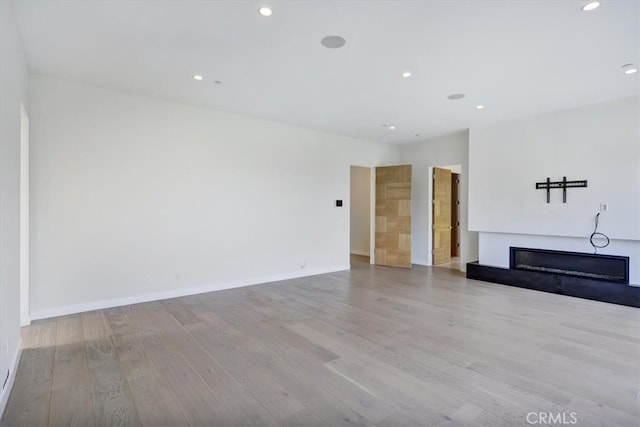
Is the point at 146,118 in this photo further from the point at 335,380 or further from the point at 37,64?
the point at 335,380

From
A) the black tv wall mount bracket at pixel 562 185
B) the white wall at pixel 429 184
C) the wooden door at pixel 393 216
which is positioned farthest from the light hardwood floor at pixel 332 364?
the wooden door at pixel 393 216

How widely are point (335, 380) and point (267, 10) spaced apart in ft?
9.59

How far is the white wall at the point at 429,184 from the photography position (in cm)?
688

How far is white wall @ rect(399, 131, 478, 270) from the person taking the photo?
688cm

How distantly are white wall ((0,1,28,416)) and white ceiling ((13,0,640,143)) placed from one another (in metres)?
0.46

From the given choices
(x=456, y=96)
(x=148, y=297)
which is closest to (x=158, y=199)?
(x=148, y=297)

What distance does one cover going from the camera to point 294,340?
325 centimetres

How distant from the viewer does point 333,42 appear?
122 inches

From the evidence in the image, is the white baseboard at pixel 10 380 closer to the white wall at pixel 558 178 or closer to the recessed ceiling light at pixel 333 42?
the recessed ceiling light at pixel 333 42

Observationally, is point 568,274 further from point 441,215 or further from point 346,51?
point 346,51

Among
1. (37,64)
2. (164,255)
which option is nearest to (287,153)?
(164,255)

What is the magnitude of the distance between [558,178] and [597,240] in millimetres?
1066

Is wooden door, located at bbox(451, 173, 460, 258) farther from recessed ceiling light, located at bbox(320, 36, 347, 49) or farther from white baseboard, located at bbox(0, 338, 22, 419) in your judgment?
white baseboard, located at bbox(0, 338, 22, 419)

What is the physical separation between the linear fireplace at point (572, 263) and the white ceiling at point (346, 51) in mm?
2295
